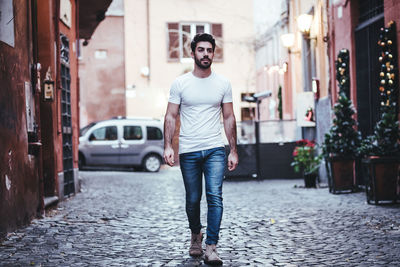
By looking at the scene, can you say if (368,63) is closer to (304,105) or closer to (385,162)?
(385,162)

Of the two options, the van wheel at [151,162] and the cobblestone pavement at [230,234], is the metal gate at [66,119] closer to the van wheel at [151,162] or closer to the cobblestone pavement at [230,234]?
the cobblestone pavement at [230,234]

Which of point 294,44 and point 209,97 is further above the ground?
point 294,44

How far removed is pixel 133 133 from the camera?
23312 millimetres

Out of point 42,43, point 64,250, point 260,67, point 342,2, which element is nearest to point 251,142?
point 342,2

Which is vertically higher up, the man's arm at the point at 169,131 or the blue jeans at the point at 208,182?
the man's arm at the point at 169,131

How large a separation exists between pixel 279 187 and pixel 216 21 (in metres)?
15.4

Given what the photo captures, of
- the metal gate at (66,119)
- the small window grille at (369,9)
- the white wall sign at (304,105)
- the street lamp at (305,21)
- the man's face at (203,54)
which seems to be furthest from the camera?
the white wall sign at (304,105)

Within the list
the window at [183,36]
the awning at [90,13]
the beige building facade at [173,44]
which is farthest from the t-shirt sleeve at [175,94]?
the window at [183,36]

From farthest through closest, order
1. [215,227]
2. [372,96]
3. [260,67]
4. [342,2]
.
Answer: [260,67] < [342,2] < [372,96] < [215,227]

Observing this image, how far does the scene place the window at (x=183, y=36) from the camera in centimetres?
2842

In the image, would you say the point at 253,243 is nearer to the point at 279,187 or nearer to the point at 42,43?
the point at 42,43

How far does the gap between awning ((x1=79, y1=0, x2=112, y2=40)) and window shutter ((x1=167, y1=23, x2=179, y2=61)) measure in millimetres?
9768

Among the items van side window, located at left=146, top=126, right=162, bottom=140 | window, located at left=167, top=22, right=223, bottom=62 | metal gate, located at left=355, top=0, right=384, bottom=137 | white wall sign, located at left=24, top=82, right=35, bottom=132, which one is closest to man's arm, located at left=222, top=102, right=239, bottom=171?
white wall sign, located at left=24, top=82, right=35, bottom=132

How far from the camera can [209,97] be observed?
557cm
